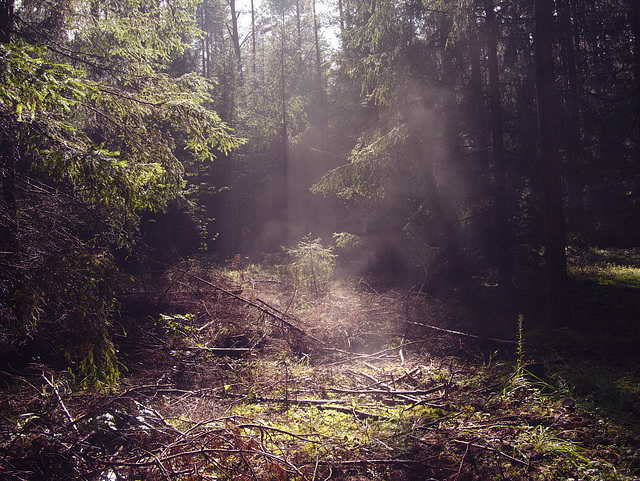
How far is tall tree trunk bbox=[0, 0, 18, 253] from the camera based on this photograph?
432 cm

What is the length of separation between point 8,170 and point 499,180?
32.3 ft

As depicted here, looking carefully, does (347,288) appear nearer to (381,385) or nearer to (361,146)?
(361,146)

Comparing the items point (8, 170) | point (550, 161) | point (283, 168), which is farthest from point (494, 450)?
point (283, 168)

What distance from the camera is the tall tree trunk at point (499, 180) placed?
387 inches

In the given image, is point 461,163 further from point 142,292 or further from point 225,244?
point 225,244

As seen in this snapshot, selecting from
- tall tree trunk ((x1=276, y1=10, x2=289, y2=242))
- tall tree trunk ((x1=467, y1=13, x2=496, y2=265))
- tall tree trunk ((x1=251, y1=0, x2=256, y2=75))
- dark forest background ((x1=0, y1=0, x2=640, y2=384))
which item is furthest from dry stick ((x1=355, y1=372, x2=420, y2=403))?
tall tree trunk ((x1=251, y1=0, x2=256, y2=75))

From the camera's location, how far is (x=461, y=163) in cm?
1054

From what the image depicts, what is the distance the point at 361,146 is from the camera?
476 inches

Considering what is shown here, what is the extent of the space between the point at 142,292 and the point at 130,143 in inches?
152

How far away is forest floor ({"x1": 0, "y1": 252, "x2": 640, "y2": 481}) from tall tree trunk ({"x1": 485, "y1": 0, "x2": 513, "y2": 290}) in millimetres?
1717

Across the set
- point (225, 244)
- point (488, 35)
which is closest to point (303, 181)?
point (225, 244)

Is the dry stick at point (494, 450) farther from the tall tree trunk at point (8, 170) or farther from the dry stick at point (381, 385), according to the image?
the tall tree trunk at point (8, 170)

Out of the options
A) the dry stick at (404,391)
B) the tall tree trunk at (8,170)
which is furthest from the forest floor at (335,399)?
the tall tree trunk at (8,170)

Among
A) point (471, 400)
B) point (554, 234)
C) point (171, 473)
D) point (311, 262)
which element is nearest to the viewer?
point (171, 473)
